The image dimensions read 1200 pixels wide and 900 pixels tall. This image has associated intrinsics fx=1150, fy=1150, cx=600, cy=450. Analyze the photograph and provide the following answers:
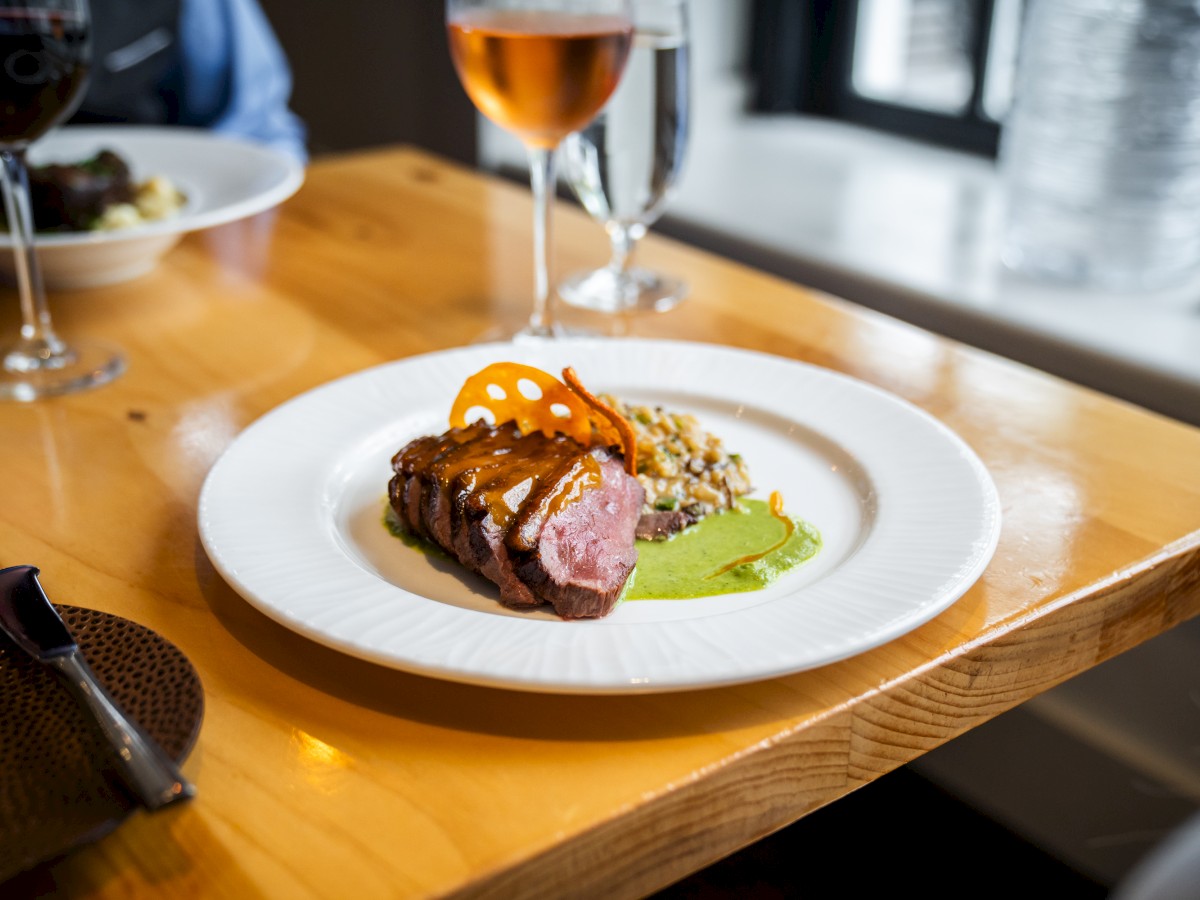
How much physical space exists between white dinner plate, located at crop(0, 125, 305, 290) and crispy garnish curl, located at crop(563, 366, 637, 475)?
0.60m

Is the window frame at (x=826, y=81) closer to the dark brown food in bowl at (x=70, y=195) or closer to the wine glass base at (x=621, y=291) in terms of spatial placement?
the wine glass base at (x=621, y=291)

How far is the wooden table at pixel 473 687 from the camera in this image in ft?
1.73

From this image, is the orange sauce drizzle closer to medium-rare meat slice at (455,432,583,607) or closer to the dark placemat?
medium-rare meat slice at (455,432,583,607)

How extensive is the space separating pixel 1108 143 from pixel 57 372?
156 cm

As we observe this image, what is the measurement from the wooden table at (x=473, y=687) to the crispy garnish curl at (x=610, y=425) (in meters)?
0.18

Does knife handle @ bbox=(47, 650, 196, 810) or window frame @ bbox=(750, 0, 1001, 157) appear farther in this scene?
window frame @ bbox=(750, 0, 1001, 157)

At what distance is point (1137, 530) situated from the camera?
814 mm

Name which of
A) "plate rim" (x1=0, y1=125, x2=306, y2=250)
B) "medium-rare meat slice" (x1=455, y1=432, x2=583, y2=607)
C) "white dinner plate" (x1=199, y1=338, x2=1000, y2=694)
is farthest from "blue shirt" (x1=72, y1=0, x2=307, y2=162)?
"medium-rare meat slice" (x1=455, y1=432, x2=583, y2=607)

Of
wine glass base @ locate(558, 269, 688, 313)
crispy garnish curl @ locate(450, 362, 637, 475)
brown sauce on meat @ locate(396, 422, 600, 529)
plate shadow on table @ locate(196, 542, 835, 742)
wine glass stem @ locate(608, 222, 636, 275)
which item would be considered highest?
crispy garnish curl @ locate(450, 362, 637, 475)

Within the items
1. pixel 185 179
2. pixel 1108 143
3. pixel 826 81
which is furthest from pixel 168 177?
pixel 826 81

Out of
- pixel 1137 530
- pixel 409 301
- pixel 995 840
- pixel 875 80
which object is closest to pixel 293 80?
pixel 875 80

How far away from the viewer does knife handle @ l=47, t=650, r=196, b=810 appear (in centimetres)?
50

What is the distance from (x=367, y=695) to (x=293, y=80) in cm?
351

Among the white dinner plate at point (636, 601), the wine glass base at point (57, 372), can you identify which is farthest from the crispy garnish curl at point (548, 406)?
the wine glass base at point (57, 372)
